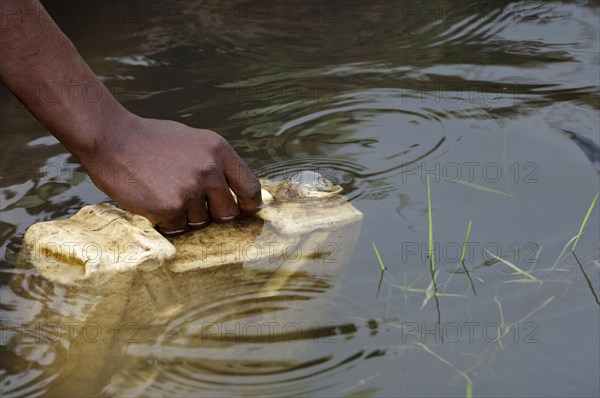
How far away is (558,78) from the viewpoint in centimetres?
397

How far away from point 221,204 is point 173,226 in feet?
0.57

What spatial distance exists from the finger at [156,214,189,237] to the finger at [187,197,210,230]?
2 cm

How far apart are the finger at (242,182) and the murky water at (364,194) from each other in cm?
29

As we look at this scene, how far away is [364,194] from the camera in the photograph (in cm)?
312

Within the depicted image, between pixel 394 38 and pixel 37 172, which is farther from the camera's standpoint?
pixel 394 38

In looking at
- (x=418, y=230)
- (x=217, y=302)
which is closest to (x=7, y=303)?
(x=217, y=302)

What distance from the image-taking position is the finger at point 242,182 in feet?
Answer: 8.70

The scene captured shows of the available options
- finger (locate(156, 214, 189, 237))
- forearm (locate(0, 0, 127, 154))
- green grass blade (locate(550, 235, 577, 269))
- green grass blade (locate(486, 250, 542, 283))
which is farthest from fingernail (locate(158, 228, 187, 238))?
green grass blade (locate(550, 235, 577, 269))

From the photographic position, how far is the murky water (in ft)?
7.39

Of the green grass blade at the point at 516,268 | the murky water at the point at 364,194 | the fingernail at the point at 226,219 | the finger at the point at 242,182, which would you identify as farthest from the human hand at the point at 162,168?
the green grass blade at the point at 516,268

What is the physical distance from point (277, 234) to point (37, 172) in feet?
3.78

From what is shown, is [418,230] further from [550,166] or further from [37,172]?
[37,172]

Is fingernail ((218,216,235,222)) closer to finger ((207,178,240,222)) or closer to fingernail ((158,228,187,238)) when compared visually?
finger ((207,178,240,222))

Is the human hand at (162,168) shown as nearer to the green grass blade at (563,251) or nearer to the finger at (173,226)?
the finger at (173,226)
